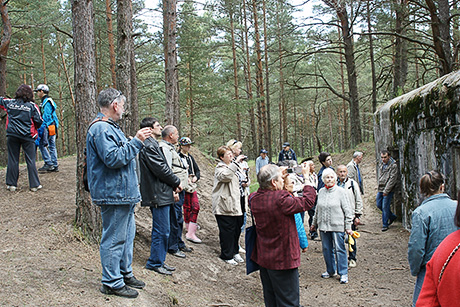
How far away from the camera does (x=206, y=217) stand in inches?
349

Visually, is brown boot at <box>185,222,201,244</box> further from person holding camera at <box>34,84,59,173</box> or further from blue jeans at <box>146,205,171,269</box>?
person holding camera at <box>34,84,59,173</box>

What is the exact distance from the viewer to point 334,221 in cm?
564

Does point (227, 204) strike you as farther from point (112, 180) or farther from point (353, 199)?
point (112, 180)

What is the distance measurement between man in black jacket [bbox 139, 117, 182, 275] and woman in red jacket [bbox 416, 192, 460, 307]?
365cm

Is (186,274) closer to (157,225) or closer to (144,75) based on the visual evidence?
(157,225)

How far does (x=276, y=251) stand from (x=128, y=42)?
559 cm

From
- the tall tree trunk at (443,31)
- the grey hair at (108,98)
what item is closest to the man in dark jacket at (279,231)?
the grey hair at (108,98)

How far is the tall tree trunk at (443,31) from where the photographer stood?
359 inches

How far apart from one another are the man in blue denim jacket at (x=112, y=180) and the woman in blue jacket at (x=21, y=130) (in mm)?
3748

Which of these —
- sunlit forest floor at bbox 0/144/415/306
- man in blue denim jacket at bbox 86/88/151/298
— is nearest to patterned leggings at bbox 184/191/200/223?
sunlit forest floor at bbox 0/144/415/306

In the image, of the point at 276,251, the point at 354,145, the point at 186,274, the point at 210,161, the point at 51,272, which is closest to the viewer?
the point at 276,251

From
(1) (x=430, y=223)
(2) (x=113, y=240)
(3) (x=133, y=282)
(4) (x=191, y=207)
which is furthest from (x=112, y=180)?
(4) (x=191, y=207)

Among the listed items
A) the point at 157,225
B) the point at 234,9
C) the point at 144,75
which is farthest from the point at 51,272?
the point at 144,75

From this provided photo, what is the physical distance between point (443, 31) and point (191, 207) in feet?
26.0
